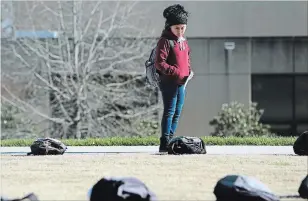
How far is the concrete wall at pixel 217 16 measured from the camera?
24.0 m

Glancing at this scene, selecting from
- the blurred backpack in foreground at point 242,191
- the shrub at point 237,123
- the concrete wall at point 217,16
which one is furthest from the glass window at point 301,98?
the blurred backpack in foreground at point 242,191

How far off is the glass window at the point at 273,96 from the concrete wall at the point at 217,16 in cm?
149

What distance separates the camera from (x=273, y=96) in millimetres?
25562

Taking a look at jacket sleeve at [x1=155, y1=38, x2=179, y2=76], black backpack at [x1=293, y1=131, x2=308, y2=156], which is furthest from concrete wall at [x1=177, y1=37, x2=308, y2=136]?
black backpack at [x1=293, y1=131, x2=308, y2=156]

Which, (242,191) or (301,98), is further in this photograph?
(301,98)

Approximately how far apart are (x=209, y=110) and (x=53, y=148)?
47.4 feet

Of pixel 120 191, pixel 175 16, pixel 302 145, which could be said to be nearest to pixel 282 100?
pixel 175 16

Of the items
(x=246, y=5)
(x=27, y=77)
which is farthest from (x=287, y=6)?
(x=27, y=77)

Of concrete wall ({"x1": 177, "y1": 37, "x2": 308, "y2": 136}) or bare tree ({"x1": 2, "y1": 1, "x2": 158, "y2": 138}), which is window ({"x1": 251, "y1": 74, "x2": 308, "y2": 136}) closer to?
concrete wall ({"x1": 177, "y1": 37, "x2": 308, "y2": 136})

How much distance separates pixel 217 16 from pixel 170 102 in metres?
14.7

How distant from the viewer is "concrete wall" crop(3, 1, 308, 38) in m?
24.0

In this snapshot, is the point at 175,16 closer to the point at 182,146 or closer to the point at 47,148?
the point at 182,146

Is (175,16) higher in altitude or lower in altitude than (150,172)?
higher

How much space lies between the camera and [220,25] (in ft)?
81.0
